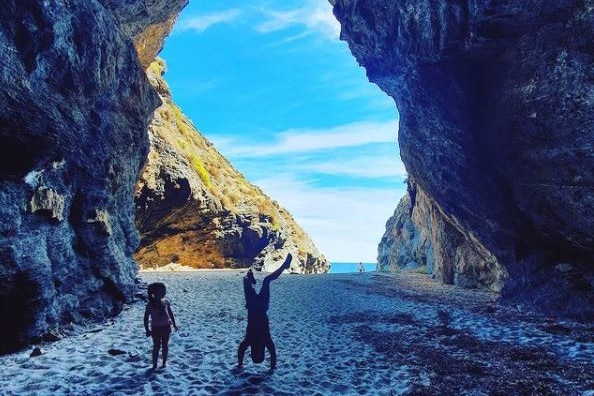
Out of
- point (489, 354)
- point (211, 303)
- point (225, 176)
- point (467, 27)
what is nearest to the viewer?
point (489, 354)

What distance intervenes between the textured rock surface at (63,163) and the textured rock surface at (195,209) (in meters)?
25.6

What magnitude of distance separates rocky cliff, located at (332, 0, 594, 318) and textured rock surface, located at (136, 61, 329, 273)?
32.0 metres

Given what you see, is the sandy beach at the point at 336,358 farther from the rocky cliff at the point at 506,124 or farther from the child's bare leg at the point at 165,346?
the rocky cliff at the point at 506,124

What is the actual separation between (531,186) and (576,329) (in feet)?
27.2

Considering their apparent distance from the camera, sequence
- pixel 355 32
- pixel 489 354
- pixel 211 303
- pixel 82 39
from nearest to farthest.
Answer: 1. pixel 489 354
2. pixel 82 39
3. pixel 211 303
4. pixel 355 32

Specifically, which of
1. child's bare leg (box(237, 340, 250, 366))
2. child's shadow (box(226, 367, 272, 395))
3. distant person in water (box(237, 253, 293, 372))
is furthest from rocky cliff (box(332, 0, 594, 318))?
child's bare leg (box(237, 340, 250, 366))

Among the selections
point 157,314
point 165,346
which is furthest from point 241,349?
point 157,314

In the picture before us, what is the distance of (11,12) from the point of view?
1314 cm

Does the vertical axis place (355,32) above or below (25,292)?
above

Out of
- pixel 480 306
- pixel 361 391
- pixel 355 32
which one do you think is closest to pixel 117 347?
pixel 361 391

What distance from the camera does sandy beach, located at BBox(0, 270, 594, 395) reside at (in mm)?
10125

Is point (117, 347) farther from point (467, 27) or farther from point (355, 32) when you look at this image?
point (355, 32)

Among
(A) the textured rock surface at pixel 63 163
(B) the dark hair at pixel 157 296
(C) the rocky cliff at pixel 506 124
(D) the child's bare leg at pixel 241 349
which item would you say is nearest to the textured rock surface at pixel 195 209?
(A) the textured rock surface at pixel 63 163

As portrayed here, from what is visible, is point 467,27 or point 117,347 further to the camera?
point 467,27
